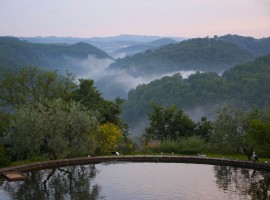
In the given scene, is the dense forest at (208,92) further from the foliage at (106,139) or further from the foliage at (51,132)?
the foliage at (51,132)

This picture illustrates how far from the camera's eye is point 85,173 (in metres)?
27.4

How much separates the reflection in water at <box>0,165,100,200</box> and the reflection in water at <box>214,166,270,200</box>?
8.34 m

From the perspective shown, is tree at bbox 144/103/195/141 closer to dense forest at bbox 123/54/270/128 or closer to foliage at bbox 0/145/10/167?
foliage at bbox 0/145/10/167

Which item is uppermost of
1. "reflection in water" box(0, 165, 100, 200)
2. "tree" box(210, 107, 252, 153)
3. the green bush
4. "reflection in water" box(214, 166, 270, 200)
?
"tree" box(210, 107, 252, 153)

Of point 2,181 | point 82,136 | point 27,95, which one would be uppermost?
point 27,95

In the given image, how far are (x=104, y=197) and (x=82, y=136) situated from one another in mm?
10866

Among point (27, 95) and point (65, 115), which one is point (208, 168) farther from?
point (27, 95)

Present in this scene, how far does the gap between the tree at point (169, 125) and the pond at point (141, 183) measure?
43.1ft

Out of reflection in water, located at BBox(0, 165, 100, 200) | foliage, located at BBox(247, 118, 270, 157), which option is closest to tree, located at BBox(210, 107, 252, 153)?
foliage, located at BBox(247, 118, 270, 157)

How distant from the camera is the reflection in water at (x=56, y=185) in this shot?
21625 mm

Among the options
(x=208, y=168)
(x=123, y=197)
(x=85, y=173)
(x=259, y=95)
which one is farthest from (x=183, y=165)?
(x=259, y=95)

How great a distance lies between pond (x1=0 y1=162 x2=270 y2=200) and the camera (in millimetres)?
21594

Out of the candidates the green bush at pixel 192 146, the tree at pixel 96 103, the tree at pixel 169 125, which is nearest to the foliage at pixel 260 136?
the green bush at pixel 192 146

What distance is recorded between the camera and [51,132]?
30.0m
